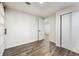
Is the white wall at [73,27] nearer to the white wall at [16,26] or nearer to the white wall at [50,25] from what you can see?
the white wall at [50,25]

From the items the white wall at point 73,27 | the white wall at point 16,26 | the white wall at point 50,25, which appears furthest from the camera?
the white wall at point 73,27

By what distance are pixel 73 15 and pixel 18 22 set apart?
123 cm

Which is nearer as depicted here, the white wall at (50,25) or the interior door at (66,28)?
the white wall at (50,25)

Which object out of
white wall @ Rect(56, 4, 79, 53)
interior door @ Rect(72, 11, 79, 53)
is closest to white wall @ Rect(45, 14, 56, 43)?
white wall @ Rect(56, 4, 79, 53)

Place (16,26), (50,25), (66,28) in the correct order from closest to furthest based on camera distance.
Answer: (16,26)
(50,25)
(66,28)

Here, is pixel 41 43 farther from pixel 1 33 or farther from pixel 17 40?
pixel 1 33

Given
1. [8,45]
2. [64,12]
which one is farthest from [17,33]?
[64,12]

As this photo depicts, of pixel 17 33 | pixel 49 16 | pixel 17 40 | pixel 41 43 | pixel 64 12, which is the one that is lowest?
pixel 41 43

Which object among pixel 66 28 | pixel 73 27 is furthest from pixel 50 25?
pixel 73 27

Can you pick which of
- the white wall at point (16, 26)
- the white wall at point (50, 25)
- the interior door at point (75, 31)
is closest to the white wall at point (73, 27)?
the interior door at point (75, 31)

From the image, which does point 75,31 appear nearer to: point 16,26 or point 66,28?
point 66,28

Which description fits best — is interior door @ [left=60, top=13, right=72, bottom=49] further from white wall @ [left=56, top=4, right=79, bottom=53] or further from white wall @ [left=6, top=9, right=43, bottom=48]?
white wall @ [left=6, top=9, right=43, bottom=48]

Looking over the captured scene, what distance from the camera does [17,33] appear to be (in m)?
1.04

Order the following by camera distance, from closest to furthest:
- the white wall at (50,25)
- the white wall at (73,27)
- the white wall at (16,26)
Answer: 1. the white wall at (16,26)
2. the white wall at (50,25)
3. the white wall at (73,27)
